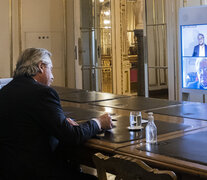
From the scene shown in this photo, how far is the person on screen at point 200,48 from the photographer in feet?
18.1

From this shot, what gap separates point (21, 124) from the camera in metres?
2.53

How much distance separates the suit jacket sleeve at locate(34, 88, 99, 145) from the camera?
8.18ft

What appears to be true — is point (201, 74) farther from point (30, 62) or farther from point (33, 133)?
point (33, 133)

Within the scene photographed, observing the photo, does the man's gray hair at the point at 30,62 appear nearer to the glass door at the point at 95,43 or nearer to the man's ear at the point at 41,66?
the man's ear at the point at 41,66

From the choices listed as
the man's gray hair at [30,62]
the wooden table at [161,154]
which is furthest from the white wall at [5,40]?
the man's gray hair at [30,62]

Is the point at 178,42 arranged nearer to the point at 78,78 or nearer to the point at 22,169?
the point at 78,78

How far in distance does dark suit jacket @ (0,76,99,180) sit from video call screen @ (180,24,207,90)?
334cm

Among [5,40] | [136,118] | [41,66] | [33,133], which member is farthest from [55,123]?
[5,40]

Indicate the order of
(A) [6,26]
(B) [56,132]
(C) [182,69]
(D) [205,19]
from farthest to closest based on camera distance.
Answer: (A) [6,26] < (C) [182,69] < (D) [205,19] < (B) [56,132]

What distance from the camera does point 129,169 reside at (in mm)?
1735

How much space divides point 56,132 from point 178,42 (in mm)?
4175

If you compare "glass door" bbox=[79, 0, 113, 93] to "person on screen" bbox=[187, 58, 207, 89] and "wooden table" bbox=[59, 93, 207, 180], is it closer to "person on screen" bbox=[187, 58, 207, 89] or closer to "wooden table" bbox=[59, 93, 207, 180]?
"person on screen" bbox=[187, 58, 207, 89]

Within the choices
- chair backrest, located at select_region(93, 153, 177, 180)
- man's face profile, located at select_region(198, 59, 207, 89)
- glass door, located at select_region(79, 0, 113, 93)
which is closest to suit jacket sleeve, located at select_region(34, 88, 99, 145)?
chair backrest, located at select_region(93, 153, 177, 180)

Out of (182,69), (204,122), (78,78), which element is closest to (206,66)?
(182,69)
